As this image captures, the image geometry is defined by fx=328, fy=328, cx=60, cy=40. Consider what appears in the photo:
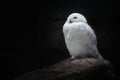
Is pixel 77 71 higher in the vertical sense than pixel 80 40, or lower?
lower

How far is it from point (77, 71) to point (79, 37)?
1.79 feet

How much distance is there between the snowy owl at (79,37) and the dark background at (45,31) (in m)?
0.48

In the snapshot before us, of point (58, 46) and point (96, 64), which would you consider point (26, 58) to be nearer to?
point (58, 46)

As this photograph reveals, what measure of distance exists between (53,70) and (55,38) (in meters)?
1.05

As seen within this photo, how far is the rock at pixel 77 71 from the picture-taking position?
10.1 ft

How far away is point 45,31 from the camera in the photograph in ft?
13.9

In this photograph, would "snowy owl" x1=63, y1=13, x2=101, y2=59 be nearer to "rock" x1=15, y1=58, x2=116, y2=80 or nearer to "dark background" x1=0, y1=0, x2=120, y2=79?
"rock" x1=15, y1=58, x2=116, y2=80

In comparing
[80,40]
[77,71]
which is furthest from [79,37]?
[77,71]

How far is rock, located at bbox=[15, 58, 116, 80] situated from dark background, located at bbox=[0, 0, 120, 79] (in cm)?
66

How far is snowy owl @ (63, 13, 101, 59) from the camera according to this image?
3.59 meters

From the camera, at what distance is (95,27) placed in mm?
4168

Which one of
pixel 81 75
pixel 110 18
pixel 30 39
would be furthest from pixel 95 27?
pixel 81 75

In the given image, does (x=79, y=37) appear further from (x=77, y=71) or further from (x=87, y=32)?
(x=77, y=71)

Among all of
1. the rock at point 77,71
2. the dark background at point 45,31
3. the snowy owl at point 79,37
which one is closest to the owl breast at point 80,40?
the snowy owl at point 79,37
